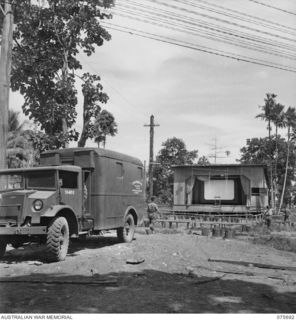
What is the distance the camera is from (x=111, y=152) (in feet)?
45.6

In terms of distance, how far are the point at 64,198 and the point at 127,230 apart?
415 centimetres

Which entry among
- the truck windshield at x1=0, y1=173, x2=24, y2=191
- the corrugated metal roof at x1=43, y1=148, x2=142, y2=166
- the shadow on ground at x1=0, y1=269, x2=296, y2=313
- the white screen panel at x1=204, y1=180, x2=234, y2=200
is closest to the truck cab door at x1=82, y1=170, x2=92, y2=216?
the corrugated metal roof at x1=43, y1=148, x2=142, y2=166

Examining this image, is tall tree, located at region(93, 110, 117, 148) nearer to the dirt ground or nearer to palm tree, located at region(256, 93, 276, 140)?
the dirt ground

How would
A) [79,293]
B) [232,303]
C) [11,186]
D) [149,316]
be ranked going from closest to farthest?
[149,316], [232,303], [79,293], [11,186]

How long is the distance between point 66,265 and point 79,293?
294cm

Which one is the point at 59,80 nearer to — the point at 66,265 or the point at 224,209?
the point at 66,265

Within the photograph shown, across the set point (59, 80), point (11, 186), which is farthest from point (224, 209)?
point (11, 186)

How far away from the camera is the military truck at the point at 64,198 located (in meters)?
11.1

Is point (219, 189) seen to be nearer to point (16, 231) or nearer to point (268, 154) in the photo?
point (16, 231)

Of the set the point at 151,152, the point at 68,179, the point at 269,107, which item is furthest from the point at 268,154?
the point at 68,179

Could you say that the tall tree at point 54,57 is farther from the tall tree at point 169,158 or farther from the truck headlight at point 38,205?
the tall tree at point 169,158

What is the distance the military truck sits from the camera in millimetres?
11094

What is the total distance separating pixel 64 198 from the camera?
39.2 feet

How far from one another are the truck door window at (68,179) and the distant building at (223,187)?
19.6m
